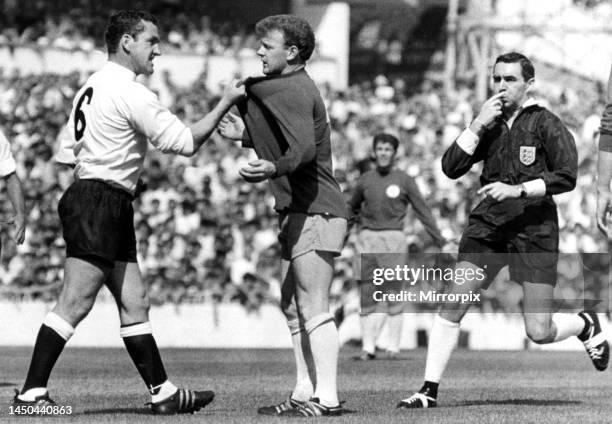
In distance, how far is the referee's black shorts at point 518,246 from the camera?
995cm

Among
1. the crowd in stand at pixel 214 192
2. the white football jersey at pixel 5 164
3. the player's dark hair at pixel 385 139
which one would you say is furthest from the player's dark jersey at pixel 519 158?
the crowd in stand at pixel 214 192

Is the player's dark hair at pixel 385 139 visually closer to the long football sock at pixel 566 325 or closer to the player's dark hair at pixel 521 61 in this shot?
the long football sock at pixel 566 325

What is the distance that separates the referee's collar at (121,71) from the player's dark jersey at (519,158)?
222 cm

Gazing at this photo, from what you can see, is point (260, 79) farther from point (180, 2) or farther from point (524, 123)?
point (180, 2)

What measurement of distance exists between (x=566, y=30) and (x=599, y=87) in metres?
2.78

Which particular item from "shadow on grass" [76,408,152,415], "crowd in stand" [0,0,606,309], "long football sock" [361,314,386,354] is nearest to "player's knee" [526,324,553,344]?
"shadow on grass" [76,408,152,415]

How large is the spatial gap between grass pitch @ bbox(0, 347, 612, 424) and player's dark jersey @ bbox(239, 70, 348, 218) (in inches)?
51.7

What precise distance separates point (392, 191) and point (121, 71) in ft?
28.3

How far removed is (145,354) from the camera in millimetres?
9047

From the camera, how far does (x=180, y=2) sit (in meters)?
34.2

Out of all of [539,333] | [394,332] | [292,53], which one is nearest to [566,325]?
[539,333]

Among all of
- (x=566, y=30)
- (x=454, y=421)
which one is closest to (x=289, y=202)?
(x=454, y=421)

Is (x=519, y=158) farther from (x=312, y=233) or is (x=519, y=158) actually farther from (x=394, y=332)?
(x=394, y=332)

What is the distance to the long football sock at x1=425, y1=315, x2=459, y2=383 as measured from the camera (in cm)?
996
